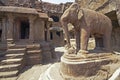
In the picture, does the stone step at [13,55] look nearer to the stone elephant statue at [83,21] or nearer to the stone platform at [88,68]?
the stone elephant statue at [83,21]

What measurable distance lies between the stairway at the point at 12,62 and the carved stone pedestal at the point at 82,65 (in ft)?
11.3

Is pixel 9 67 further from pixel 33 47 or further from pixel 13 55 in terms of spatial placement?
pixel 33 47

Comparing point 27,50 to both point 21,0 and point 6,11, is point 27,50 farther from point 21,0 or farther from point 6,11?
point 21,0

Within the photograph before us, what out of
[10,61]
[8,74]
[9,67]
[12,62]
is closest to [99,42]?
[8,74]

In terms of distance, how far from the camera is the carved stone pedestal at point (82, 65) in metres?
3.70

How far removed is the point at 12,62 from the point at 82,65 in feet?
15.4

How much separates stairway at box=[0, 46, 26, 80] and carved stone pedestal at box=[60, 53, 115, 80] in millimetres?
3435

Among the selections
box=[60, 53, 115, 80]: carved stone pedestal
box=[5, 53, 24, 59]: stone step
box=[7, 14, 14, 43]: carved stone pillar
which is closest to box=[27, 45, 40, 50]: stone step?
box=[5, 53, 24, 59]: stone step

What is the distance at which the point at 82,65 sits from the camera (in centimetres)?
367

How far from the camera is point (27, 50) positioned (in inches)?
343

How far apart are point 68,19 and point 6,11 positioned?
586 centimetres

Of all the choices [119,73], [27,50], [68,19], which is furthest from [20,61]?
[119,73]

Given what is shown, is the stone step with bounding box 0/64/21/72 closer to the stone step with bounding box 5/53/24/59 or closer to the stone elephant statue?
the stone step with bounding box 5/53/24/59

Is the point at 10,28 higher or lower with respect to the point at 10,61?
higher
